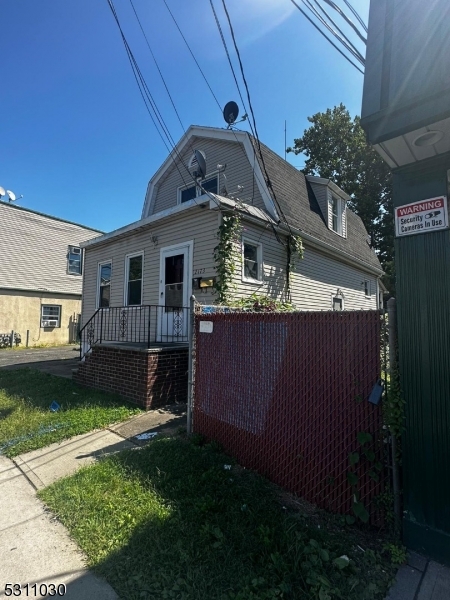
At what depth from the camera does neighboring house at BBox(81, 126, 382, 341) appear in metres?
7.73

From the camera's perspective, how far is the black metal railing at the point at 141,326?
785 centimetres

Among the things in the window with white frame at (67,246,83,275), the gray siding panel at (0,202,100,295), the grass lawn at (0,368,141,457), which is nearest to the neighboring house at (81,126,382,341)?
the grass lawn at (0,368,141,457)

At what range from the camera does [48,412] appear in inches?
218

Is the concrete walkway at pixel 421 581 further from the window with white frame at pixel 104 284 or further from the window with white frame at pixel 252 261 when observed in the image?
the window with white frame at pixel 104 284

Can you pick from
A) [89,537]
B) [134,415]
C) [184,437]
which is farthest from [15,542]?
[134,415]

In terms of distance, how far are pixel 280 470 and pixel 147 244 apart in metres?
7.31

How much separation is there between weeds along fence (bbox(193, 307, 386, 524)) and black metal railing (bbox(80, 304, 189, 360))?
3576 millimetres

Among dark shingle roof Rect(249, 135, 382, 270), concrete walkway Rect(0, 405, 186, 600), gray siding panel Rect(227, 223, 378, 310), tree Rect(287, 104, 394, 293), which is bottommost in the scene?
concrete walkway Rect(0, 405, 186, 600)

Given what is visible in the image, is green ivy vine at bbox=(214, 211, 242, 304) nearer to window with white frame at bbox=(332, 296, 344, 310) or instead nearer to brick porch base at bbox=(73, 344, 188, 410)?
brick porch base at bbox=(73, 344, 188, 410)

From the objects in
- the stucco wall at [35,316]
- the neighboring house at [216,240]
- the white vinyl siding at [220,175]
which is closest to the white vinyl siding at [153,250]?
the neighboring house at [216,240]

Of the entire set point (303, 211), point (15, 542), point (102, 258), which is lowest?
point (15, 542)

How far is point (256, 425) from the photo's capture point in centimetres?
351

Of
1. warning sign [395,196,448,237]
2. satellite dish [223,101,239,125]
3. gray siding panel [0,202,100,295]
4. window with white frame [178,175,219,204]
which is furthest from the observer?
gray siding panel [0,202,100,295]

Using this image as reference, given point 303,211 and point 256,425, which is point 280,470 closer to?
point 256,425
